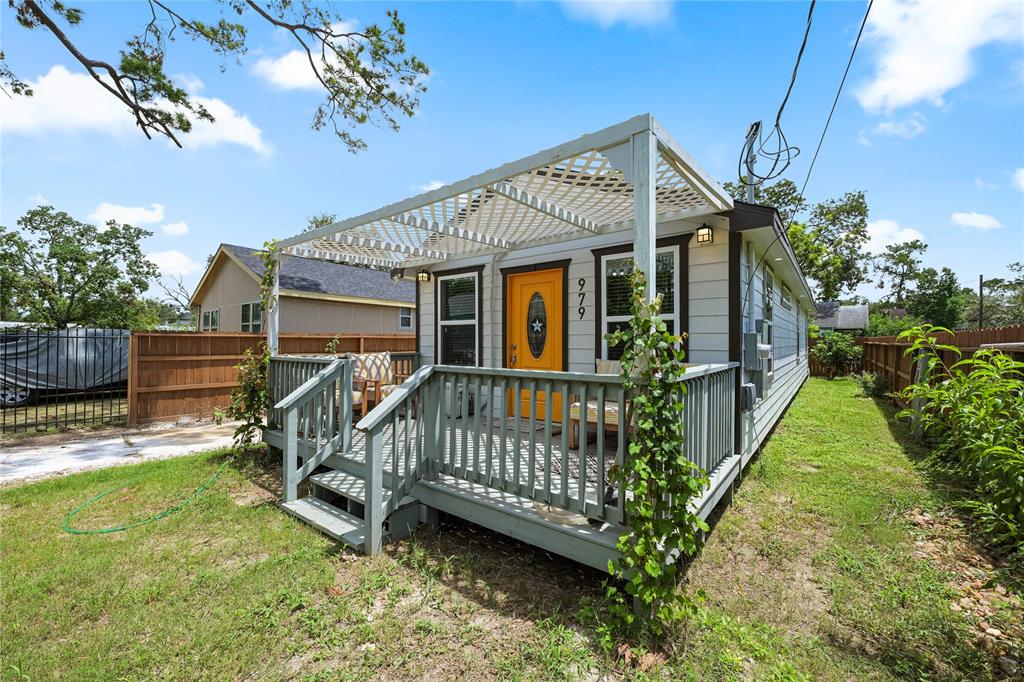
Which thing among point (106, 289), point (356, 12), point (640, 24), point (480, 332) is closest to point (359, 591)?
point (480, 332)

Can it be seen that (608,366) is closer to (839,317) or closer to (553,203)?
(553,203)

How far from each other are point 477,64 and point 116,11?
171 inches

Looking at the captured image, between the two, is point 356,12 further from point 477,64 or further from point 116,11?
point 116,11

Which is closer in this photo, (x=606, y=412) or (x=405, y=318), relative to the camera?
(x=606, y=412)

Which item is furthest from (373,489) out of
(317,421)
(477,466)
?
(317,421)

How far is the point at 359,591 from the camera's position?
2.66m

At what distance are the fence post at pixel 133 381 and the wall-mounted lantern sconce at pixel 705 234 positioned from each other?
8414 millimetres

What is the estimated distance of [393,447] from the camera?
3.28 meters

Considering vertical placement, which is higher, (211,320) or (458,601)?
(211,320)

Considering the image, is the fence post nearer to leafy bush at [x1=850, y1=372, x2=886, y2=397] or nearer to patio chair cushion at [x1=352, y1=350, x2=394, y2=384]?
patio chair cushion at [x1=352, y1=350, x2=394, y2=384]

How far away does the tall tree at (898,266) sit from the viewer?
3803 cm

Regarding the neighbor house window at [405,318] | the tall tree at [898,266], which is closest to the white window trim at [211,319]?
the neighbor house window at [405,318]

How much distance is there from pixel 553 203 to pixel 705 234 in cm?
145

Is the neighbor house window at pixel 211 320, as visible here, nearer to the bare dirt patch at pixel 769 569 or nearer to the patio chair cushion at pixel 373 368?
the patio chair cushion at pixel 373 368
